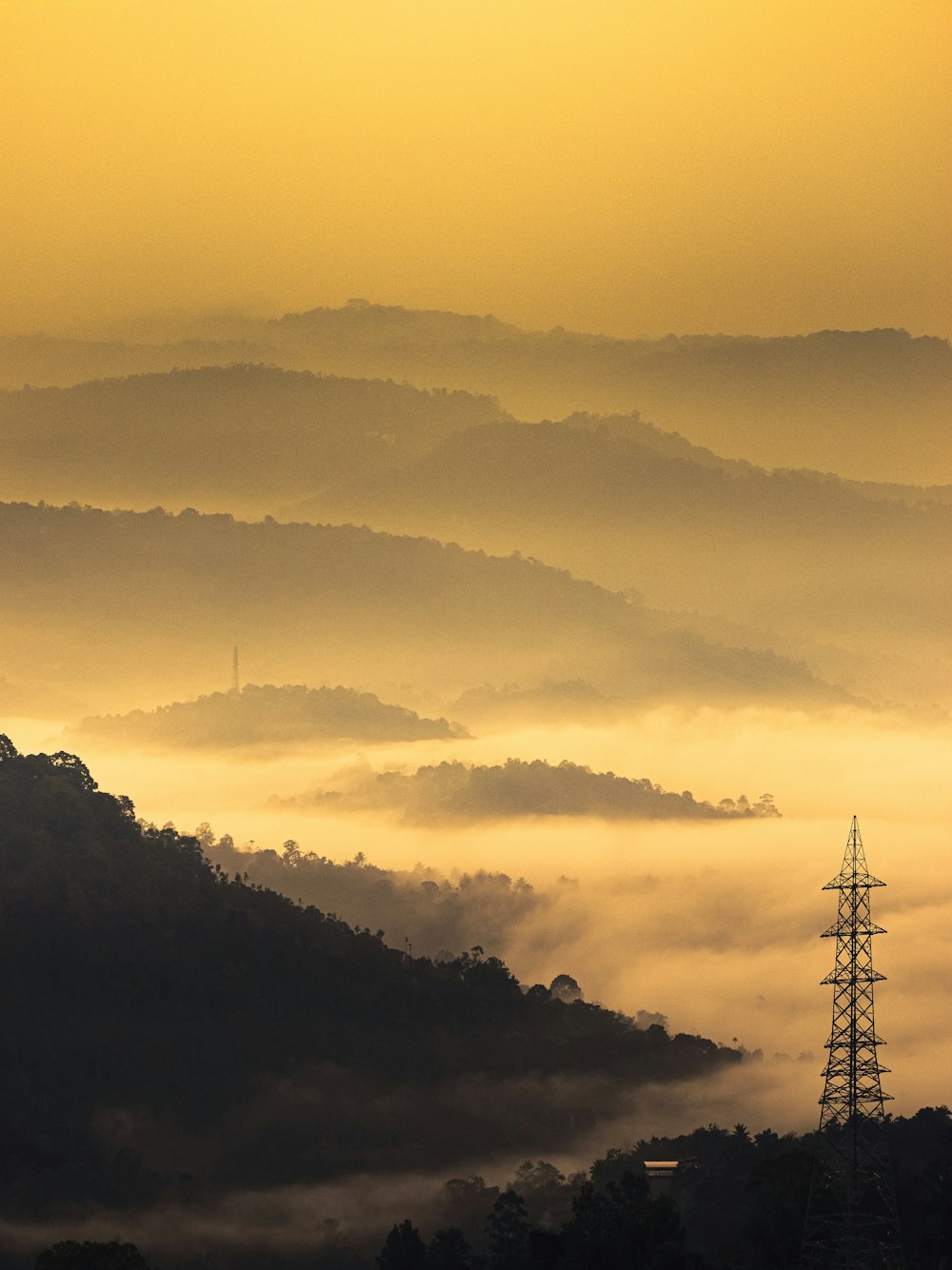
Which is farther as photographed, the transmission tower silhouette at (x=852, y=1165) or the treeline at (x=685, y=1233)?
the treeline at (x=685, y=1233)

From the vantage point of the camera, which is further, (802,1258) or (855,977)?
(802,1258)

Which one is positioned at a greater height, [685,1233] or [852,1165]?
[852,1165]

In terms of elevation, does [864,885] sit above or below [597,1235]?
above

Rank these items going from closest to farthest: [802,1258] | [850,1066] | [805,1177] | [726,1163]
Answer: [850,1066] → [802,1258] → [805,1177] → [726,1163]

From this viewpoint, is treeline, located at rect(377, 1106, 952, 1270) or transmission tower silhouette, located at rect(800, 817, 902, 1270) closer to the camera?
transmission tower silhouette, located at rect(800, 817, 902, 1270)

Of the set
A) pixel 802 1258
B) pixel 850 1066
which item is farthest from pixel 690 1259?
pixel 850 1066

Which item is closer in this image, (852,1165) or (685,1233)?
→ (852,1165)

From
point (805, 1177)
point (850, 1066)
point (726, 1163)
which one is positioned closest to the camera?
point (850, 1066)

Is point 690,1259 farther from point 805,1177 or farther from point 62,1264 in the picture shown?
point 62,1264
